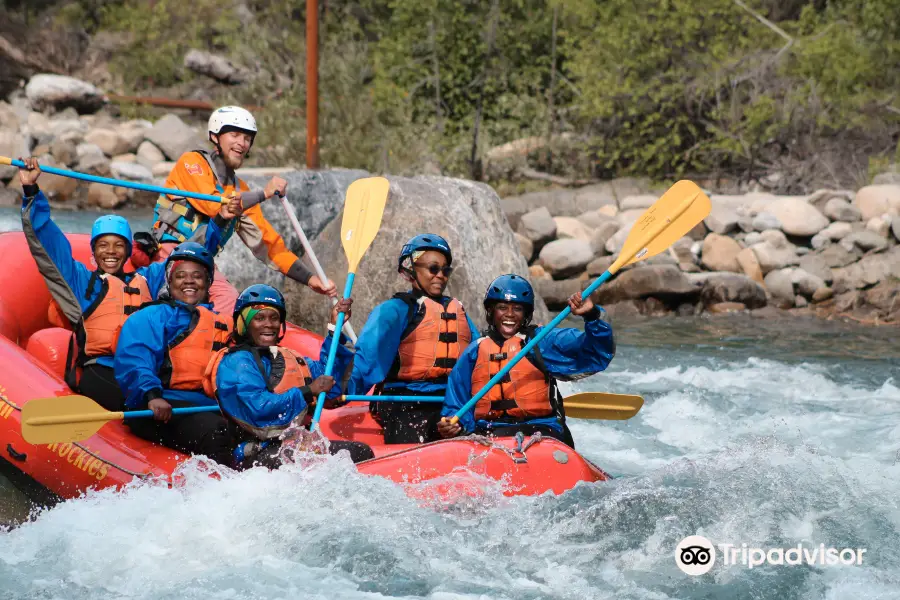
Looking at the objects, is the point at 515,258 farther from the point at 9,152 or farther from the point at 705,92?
the point at 9,152

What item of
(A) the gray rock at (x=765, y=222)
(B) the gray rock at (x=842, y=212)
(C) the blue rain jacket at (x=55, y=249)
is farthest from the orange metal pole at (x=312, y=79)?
(B) the gray rock at (x=842, y=212)

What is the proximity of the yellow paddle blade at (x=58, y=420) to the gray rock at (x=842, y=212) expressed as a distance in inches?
374

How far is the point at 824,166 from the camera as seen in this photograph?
560 inches

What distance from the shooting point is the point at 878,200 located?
38.0 feet

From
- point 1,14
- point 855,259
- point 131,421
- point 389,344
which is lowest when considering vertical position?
point 855,259

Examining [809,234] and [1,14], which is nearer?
[809,234]

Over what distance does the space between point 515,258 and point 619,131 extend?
8.57m

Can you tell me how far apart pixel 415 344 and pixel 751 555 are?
65.1 inches

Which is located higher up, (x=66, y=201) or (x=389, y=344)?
(x=389, y=344)

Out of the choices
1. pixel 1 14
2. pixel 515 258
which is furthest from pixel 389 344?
pixel 1 14

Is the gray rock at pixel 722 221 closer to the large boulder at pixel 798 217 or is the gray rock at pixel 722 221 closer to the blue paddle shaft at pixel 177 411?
the large boulder at pixel 798 217

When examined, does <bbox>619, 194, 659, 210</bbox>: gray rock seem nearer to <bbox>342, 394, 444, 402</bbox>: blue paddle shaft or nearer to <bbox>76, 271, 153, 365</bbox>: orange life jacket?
<bbox>342, 394, 444, 402</bbox>: blue paddle shaft

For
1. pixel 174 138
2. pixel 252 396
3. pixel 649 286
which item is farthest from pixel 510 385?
pixel 174 138

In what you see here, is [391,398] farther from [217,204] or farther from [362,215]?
[217,204]
